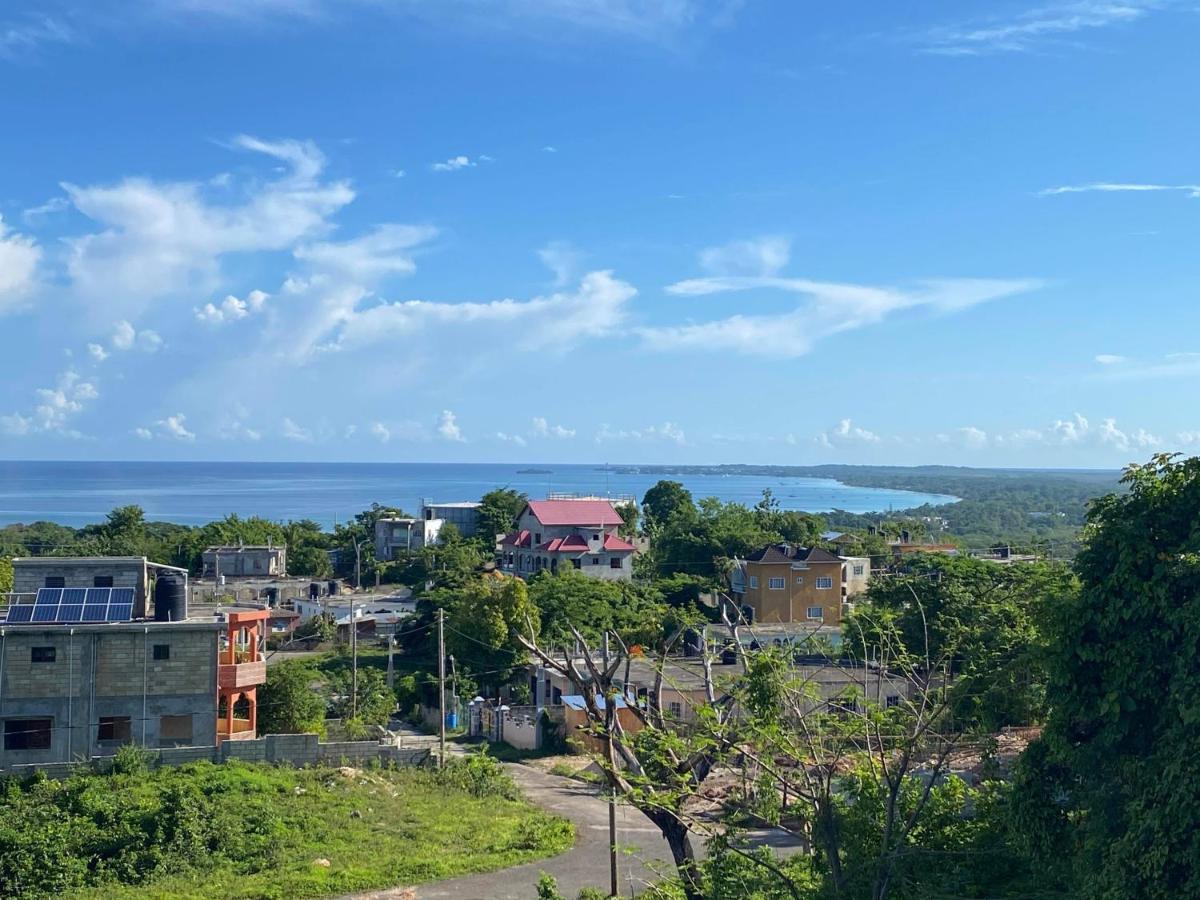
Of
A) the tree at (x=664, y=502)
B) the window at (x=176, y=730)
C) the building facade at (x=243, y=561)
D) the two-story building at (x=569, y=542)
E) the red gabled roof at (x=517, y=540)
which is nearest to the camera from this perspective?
the window at (x=176, y=730)

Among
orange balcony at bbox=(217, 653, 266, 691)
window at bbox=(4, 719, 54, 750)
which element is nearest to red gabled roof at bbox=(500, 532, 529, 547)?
orange balcony at bbox=(217, 653, 266, 691)

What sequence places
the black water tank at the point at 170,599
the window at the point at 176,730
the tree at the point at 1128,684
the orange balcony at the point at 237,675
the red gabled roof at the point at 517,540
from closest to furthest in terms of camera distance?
the tree at the point at 1128,684 → the window at the point at 176,730 → the orange balcony at the point at 237,675 → the black water tank at the point at 170,599 → the red gabled roof at the point at 517,540

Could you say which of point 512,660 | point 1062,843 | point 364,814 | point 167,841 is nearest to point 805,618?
point 512,660

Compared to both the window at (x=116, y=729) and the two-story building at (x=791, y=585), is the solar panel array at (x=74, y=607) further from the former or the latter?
the two-story building at (x=791, y=585)

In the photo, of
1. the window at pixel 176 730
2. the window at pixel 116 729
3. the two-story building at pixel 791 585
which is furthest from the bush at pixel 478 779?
the two-story building at pixel 791 585

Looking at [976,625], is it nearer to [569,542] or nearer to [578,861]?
[578,861]

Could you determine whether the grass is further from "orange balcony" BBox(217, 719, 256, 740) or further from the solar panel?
the solar panel
